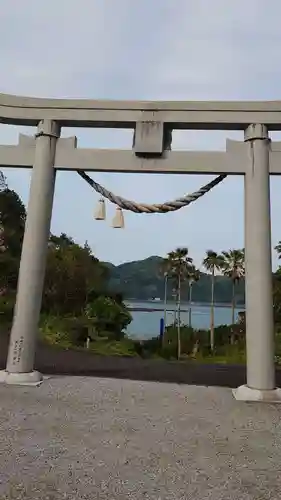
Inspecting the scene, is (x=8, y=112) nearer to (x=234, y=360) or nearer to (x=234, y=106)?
(x=234, y=106)

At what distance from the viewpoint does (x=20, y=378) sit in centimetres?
527

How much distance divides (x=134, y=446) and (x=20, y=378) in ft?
8.64

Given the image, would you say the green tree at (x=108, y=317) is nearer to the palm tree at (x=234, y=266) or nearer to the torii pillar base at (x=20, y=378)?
the palm tree at (x=234, y=266)

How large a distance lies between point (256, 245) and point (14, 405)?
3.67 meters

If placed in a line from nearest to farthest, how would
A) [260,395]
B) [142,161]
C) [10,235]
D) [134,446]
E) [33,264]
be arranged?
Answer: [134,446]
[260,395]
[33,264]
[142,161]
[10,235]

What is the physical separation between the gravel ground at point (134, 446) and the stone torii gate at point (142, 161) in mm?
864

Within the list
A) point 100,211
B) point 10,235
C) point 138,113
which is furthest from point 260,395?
point 10,235

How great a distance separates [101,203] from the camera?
19.5ft

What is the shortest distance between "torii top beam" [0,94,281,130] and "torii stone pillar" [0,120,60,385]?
0.26 meters

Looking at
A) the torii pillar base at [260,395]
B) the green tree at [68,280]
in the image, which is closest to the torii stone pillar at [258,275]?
the torii pillar base at [260,395]

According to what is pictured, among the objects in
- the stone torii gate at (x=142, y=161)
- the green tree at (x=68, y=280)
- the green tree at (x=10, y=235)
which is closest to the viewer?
the stone torii gate at (x=142, y=161)

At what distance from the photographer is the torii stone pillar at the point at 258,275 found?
4961mm

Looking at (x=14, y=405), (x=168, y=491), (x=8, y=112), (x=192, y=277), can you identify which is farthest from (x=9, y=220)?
(x=168, y=491)

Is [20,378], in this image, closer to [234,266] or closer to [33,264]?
[33,264]
